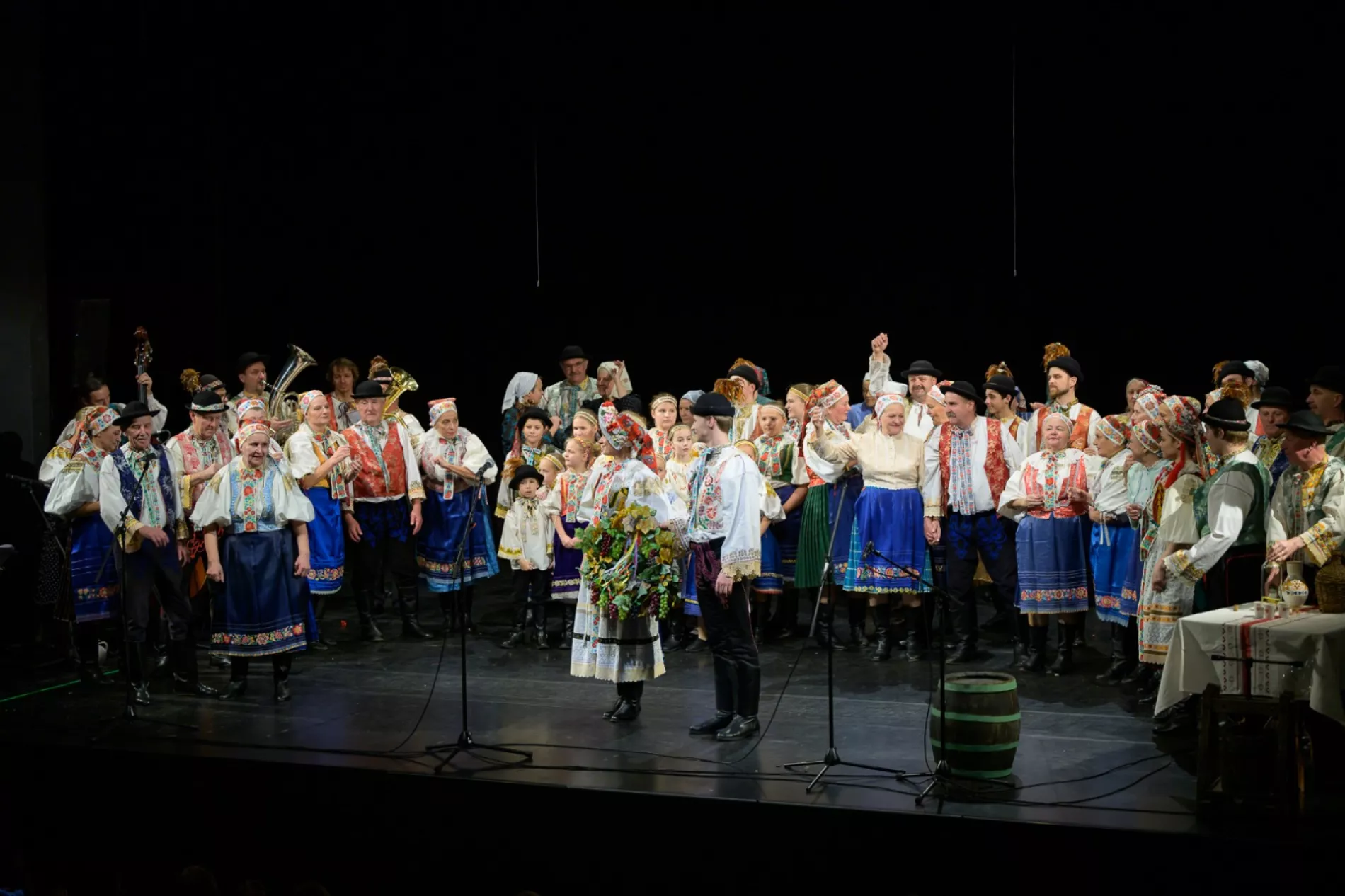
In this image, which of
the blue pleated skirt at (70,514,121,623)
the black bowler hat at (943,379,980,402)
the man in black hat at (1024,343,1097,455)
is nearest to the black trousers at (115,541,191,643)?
the blue pleated skirt at (70,514,121,623)

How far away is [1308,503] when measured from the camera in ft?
15.9

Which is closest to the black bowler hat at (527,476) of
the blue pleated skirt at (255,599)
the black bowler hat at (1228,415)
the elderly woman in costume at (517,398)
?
the elderly woman in costume at (517,398)

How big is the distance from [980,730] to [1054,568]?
6.31 ft

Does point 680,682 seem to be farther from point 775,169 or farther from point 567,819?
point 775,169

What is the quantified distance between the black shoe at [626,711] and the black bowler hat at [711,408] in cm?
142

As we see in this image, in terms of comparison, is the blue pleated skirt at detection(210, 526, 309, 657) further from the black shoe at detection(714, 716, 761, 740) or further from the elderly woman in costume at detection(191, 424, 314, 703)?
the black shoe at detection(714, 716, 761, 740)

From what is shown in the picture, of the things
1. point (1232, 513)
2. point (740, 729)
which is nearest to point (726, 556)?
point (740, 729)

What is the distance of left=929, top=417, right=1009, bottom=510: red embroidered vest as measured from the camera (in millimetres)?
6809

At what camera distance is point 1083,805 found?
4.39m

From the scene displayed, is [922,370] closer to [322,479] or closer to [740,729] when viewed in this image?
[740,729]

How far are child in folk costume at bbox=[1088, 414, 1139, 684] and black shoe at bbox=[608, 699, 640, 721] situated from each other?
239 centimetres

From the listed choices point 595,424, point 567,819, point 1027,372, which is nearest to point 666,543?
point 567,819

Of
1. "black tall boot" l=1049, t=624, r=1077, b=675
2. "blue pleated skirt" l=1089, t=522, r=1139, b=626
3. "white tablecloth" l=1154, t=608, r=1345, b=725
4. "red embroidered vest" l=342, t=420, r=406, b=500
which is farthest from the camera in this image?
"red embroidered vest" l=342, t=420, r=406, b=500

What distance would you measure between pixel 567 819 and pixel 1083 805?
189cm
